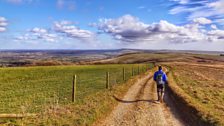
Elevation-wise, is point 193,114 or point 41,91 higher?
point 193,114

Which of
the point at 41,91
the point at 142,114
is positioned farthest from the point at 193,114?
the point at 41,91

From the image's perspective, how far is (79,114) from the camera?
586 inches

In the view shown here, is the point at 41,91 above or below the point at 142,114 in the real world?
below

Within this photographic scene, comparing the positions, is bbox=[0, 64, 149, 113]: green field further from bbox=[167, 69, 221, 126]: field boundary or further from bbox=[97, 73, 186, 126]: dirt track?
bbox=[167, 69, 221, 126]: field boundary

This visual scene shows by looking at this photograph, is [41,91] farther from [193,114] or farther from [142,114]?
[193,114]

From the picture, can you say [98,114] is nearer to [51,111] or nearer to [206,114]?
[51,111]

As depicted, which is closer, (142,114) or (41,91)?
(142,114)

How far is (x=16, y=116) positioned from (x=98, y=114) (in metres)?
4.44

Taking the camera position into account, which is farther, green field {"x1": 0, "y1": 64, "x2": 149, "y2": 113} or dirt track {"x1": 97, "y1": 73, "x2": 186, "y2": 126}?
green field {"x1": 0, "y1": 64, "x2": 149, "y2": 113}

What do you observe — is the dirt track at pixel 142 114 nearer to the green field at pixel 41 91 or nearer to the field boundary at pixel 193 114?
the field boundary at pixel 193 114

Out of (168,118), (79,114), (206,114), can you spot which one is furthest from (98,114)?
(206,114)

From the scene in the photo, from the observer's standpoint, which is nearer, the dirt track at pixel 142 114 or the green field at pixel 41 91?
the dirt track at pixel 142 114

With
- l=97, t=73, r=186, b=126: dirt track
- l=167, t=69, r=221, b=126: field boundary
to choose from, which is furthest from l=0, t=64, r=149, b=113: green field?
l=167, t=69, r=221, b=126: field boundary

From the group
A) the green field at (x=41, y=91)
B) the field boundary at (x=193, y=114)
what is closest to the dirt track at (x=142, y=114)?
the field boundary at (x=193, y=114)
